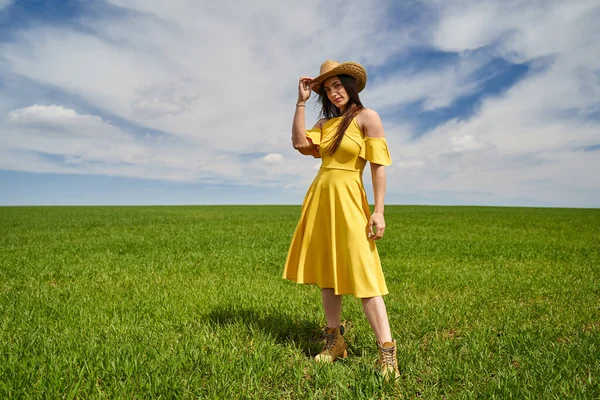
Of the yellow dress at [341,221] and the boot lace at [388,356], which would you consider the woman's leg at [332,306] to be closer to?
the yellow dress at [341,221]

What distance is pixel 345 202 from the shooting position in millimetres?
3602

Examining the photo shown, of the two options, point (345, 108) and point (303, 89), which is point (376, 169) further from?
point (303, 89)

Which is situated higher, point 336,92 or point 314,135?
point 336,92

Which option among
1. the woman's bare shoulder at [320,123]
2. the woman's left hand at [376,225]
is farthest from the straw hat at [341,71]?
the woman's left hand at [376,225]

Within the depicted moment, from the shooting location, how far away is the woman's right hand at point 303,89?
12.5 feet

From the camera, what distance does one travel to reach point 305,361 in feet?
12.7

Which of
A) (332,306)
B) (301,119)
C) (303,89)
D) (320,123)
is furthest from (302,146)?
(332,306)

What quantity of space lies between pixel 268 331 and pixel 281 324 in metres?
0.31

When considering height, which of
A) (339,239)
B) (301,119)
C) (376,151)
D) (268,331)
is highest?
(301,119)

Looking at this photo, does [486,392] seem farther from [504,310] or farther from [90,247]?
[90,247]

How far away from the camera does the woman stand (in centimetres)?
355

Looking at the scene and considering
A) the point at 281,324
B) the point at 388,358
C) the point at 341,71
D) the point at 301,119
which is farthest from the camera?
the point at 281,324

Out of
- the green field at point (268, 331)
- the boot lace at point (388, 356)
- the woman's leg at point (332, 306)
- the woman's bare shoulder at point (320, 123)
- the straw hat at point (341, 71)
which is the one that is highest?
the straw hat at point (341, 71)

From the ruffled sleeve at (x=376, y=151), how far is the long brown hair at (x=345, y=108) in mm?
248
